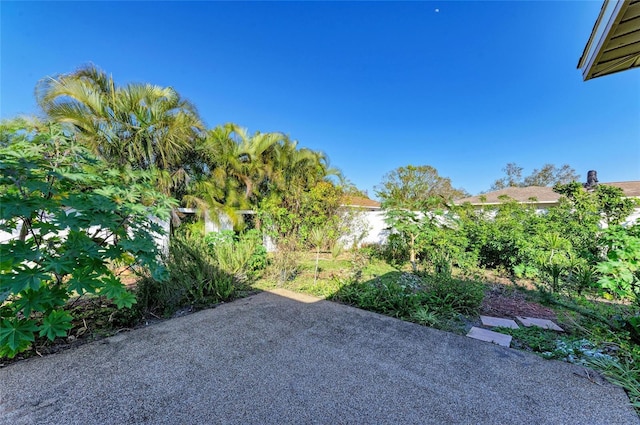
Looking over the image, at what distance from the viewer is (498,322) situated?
3.52 metres

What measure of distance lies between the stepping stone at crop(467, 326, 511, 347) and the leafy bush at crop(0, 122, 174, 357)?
149 inches

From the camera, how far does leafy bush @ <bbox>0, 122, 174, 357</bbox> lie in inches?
79.6

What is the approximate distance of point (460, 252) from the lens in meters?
5.81

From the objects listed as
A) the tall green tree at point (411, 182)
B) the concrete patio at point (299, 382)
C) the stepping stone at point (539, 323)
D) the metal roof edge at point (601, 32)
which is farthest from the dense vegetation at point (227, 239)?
the tall green tree at point (411, 182)

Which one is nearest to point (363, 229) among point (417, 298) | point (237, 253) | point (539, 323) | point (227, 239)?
point (227, 239)

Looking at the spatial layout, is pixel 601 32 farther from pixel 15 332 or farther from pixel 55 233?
pixel 15 332

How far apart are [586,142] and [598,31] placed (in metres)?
15.8

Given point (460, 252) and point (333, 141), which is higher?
point (333, 141)

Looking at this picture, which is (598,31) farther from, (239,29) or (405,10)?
(239,29)

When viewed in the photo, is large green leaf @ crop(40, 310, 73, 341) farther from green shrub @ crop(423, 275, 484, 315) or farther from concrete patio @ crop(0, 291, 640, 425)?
green shrub @ crop(423, 275, 484, 315)

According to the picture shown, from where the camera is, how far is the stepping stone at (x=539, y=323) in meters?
3.33

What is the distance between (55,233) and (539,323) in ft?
19.4

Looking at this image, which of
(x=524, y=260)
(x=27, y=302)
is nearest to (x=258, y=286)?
(x=27, y=302)

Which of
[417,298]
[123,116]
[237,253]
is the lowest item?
[417,298]
